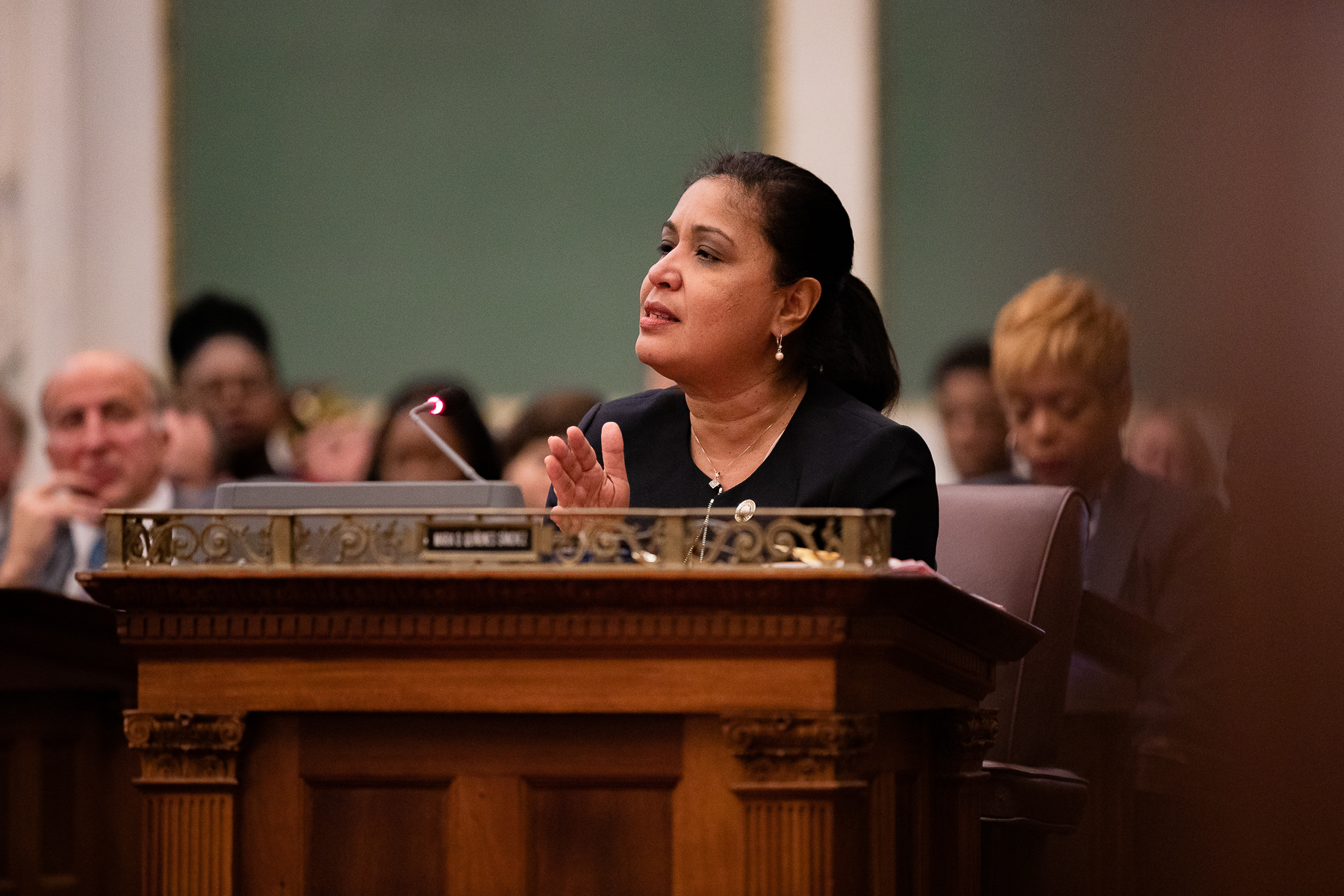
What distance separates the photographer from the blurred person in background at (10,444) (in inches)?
199

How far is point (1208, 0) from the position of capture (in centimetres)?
306

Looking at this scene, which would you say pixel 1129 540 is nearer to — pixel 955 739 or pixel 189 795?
pixel 955 739

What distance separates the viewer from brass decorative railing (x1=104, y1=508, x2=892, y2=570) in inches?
59.6

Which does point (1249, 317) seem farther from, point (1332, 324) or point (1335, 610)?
point (1335, 610)

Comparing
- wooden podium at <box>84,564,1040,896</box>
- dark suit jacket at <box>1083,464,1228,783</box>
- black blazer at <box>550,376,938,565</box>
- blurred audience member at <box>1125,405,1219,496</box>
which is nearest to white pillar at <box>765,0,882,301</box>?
blurred audience member at <box>1125,405,1219,496</box>


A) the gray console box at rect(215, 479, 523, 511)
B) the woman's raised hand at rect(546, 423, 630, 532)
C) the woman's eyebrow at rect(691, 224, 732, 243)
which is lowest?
the gray console box at rect(215, 479, 523, 511)

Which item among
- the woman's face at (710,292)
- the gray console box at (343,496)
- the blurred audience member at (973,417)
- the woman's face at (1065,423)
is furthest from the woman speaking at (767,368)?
the blurred audience member at (973,417)

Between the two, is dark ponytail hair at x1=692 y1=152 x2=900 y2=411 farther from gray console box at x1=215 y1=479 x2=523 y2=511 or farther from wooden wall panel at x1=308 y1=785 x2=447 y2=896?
wooden wall panel at x1=308 y1=785 x2=447 y2=896

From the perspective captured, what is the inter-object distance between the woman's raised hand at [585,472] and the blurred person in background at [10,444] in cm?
339

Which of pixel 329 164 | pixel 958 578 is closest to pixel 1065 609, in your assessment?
pixel 958 578

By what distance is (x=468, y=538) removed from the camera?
1.54 meters

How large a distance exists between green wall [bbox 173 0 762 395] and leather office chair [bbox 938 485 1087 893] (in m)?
3.61

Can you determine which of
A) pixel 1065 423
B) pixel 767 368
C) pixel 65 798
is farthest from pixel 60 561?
pixel 1065 423

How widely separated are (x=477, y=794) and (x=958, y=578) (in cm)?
129
